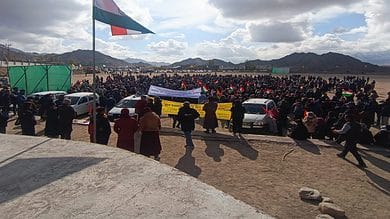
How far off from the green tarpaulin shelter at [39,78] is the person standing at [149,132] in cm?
1940

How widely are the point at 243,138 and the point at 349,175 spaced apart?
422cm

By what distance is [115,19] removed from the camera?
10.5m

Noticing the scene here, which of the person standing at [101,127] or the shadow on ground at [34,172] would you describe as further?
the person standing at [101,127]

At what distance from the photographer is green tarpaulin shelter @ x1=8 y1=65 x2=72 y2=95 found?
82.5 feet

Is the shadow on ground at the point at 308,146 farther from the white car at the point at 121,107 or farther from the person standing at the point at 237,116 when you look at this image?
the white car at the point at 121,107

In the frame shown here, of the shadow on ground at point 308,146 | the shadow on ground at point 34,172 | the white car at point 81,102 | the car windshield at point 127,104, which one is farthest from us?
the white car at point 81,102

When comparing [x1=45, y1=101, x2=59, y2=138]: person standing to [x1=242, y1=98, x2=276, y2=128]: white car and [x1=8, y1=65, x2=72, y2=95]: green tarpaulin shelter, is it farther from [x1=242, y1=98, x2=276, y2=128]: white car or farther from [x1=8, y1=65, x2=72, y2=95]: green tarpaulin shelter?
[x1=8, y1=65, x2=72, y2=95]: green tarpaulin shelter

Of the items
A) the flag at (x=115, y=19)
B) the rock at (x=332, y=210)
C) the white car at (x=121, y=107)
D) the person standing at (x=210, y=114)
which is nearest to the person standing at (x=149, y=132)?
the flag at (x=115, y=19)

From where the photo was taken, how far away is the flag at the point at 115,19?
1016 centimetres

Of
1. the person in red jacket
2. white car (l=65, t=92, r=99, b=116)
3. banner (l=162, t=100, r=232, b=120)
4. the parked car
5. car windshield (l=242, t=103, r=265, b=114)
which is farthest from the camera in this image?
white car (l=65, t=92, r=99, b=116)

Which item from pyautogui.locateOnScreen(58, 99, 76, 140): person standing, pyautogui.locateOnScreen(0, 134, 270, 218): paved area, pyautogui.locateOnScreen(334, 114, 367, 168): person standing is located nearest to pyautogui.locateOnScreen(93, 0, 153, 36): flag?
pyautogui.locateOnScreen(58, 99, 76, 140): person standing

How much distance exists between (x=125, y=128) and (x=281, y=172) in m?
4.01

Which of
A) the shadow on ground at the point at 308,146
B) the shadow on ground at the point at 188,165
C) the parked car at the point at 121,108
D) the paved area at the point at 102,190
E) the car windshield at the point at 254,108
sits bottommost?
the shadow on ground at the point at 188,165

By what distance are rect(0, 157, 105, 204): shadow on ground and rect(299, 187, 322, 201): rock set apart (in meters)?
4.01
